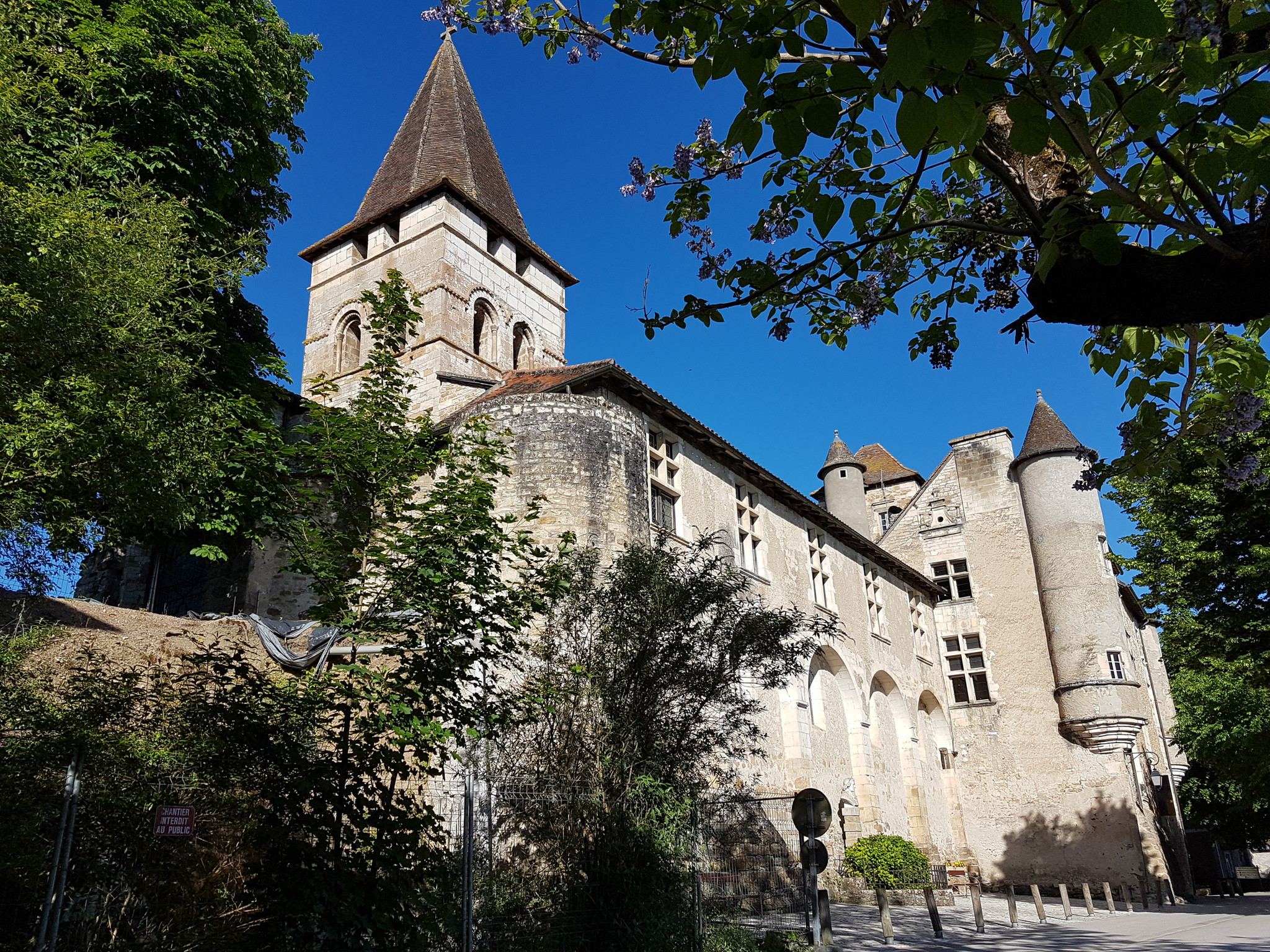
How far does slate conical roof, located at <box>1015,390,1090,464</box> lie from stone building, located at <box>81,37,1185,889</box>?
0.08 m

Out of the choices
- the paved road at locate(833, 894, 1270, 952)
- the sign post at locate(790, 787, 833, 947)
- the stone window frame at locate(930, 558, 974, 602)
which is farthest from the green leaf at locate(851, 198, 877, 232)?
the stone window frame at locate(930, 558, 974, 602)

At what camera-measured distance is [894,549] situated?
1145 inches

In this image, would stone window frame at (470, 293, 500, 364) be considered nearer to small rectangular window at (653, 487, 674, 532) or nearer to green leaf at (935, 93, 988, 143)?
small rectangular window at (653, 487, 674, 532)

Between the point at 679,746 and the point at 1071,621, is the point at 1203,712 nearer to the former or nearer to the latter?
the point at 1071,621

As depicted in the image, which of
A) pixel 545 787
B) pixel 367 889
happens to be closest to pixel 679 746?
pixel 545 787

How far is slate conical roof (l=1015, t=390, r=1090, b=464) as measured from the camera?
25984mm

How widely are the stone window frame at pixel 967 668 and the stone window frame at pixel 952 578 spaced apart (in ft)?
4.01

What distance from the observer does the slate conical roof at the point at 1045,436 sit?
26.0 m

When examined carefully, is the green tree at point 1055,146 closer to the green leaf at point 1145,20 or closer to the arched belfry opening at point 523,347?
the green leaf at point 1145,20

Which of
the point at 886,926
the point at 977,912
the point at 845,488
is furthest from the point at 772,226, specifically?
the point at 845,488

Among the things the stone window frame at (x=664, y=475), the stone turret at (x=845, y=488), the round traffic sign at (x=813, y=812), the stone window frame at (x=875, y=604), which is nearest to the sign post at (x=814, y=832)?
the round traffic sign at (x=813, y=812)

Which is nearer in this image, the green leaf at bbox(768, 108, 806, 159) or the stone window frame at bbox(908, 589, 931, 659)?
the green leaf at bbox(768, 108, 806, 159)

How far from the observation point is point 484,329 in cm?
2478

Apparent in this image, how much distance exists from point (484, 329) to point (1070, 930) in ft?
61.4
